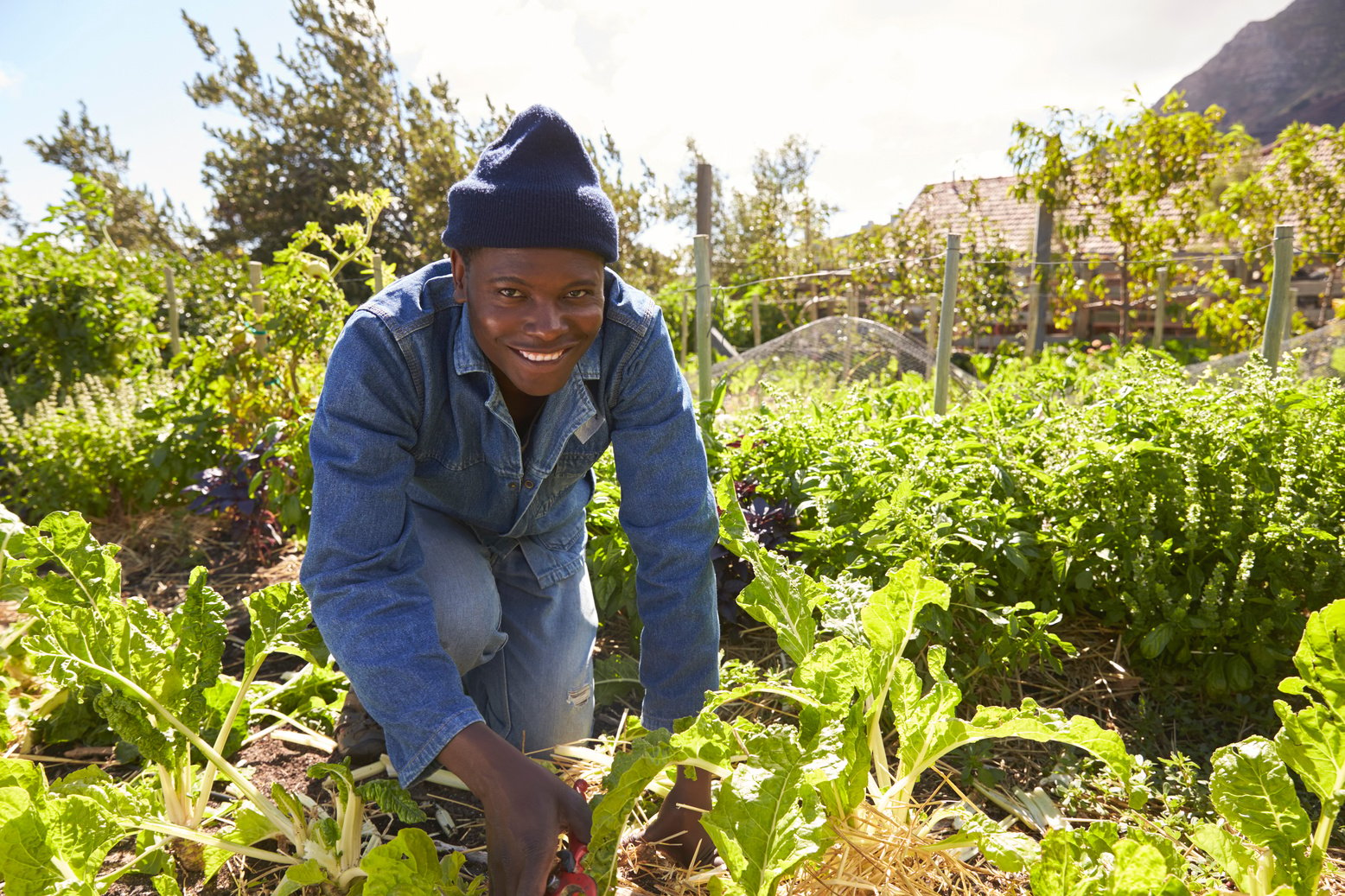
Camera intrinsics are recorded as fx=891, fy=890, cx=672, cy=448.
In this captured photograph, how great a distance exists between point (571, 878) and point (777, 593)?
627 mm

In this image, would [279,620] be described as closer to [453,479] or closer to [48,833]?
[453,479]

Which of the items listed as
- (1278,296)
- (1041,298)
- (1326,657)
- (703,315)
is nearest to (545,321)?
(1326,657)

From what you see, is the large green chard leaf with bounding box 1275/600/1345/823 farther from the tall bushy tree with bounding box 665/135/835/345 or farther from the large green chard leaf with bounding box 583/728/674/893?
the tall bushy tree with bounding box 665/135/835/345

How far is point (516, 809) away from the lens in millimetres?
1239

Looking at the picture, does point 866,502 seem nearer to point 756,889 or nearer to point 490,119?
point 756,889

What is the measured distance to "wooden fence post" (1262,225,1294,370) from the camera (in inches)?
120

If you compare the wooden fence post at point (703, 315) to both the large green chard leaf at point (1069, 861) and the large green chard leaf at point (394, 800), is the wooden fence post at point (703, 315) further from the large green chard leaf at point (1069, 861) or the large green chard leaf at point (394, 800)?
the large green chard leaf at point (1069, 861)

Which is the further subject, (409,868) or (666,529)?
(666,529)

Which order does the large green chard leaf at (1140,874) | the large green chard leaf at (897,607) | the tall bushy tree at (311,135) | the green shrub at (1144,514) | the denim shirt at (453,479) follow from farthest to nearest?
the tall bushy tree at (311,135)
the green shrub at (1144,514)
the large green chard leaf at (897,607)
the denim shirt at (453,479)
the large green chard leaf at (1140,874)

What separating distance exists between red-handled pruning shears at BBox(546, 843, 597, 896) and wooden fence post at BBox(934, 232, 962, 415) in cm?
A: 266

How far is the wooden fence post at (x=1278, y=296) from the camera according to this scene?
3.05 m

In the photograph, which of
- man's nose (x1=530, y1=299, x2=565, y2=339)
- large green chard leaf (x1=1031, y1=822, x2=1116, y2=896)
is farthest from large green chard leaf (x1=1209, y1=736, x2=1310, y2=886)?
man's nose (x1=530, y1=299, x2=565, y2=339)

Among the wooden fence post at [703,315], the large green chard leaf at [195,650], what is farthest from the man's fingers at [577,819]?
the wooden fence post at [703,315]

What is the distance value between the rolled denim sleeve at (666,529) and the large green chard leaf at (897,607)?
30cm
